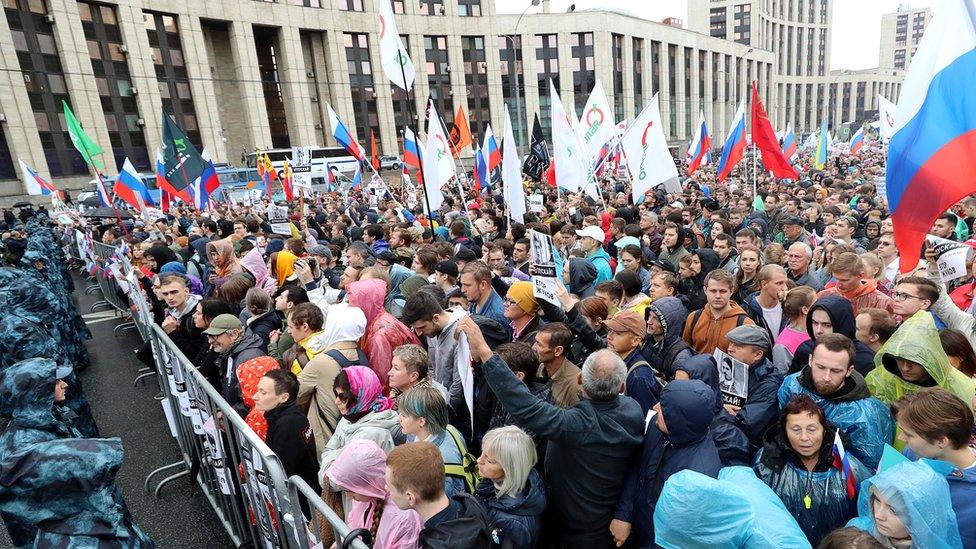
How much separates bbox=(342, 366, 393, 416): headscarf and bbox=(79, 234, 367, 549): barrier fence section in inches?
21.5

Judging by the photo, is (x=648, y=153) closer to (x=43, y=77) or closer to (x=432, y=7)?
(x=43, y=77)

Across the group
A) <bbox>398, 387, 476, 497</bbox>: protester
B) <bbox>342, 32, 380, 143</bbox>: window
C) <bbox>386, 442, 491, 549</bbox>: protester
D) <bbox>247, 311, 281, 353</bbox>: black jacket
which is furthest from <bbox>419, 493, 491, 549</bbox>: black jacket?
<bbox>342, 32, 380, 143</bbox>: window

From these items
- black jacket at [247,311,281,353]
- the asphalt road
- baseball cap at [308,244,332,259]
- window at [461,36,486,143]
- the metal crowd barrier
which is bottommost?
the asphalt road

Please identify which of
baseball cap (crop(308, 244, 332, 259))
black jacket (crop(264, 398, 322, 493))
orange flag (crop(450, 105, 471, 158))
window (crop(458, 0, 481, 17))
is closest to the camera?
black jacket (crop(264, 398, 322, 493))

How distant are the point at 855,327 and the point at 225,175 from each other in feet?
105

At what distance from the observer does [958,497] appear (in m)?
2.05

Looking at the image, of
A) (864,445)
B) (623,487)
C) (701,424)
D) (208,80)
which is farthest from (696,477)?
(208,80)

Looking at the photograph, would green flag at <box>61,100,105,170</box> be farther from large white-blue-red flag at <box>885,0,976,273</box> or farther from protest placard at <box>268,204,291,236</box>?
large white-blue-red flag at <box>885,0,976,273</box>

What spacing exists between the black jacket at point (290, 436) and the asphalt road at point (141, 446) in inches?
60.4

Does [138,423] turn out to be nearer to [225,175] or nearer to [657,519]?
[657,519]

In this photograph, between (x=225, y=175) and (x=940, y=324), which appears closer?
(x=940, y=324)

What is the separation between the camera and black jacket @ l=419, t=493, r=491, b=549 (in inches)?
82.7

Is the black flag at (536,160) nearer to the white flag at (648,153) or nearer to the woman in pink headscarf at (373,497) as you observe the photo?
the white flag at (648,153)

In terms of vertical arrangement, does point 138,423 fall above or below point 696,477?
below
